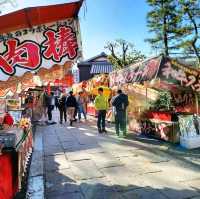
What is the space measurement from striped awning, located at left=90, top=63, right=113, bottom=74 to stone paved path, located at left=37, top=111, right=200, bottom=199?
1124 inches

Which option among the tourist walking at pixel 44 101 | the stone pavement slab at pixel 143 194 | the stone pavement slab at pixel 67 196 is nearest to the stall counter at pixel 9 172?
the stone pavement slab at pixel 67 196

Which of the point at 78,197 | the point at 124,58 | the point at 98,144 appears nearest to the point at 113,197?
the point at 78,197

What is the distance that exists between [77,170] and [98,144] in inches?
113

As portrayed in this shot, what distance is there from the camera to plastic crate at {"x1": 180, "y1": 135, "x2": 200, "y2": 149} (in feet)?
26.5

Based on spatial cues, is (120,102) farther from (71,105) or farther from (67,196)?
(67,196)

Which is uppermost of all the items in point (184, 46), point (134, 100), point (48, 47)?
point (184, 46)

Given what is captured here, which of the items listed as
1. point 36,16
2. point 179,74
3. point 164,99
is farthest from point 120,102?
point 36,16

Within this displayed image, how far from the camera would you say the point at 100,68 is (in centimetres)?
3791

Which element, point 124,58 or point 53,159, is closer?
point 53,159

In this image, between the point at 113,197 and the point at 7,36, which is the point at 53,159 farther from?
the point at 7,36

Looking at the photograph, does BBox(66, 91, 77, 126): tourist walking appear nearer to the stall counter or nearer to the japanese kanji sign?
the japanese kanji sign

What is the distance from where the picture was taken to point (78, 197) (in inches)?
189

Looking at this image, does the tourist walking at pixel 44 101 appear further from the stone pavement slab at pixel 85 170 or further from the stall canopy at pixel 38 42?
the stall canopy at pixel 38 42

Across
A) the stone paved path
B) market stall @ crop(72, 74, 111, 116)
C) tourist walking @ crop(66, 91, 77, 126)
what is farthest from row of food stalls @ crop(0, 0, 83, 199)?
tourist walking @ crop(66, 91, 77, 126)
